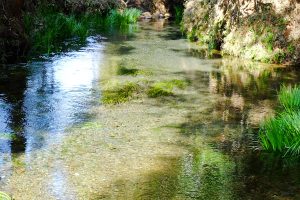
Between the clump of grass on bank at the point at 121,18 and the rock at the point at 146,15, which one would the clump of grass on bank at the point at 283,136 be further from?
the rock at the point at 146,15

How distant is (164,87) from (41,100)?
2.19 m

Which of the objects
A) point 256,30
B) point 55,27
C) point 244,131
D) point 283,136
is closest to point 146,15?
point 55,27

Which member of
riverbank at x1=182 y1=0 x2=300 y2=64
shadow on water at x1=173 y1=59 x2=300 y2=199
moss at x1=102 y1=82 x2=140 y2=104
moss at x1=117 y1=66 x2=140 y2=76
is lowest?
shadow on water at x1=173 y1=59 x2=300 y2=199

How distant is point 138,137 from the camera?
4.87m

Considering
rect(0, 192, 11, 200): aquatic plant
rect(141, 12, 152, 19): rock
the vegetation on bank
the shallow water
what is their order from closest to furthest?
rect(0, 192, 11, 200): aquatic plant < the shallow water < the vegetation on bank < rect(141, 12, 152, 19): rock

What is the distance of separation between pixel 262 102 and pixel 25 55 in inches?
220

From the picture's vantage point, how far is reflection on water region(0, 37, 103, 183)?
→ 469 centimetres

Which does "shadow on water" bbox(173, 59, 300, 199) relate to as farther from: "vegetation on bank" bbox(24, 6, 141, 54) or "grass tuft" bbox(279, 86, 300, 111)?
"vegetation on bank" bbox(24, 6, 141, 54)

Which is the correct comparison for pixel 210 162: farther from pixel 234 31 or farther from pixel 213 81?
pixel 234 31

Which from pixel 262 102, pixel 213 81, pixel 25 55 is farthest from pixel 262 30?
pixel 25 55

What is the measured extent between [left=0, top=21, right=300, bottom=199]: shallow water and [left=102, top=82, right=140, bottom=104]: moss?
0.19 m

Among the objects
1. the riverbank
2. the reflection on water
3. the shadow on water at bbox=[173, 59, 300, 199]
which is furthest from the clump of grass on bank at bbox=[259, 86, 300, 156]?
the riverbank

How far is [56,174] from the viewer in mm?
3820

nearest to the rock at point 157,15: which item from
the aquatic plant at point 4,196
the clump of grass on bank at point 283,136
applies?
the clump of grass on bank at point 283,136
